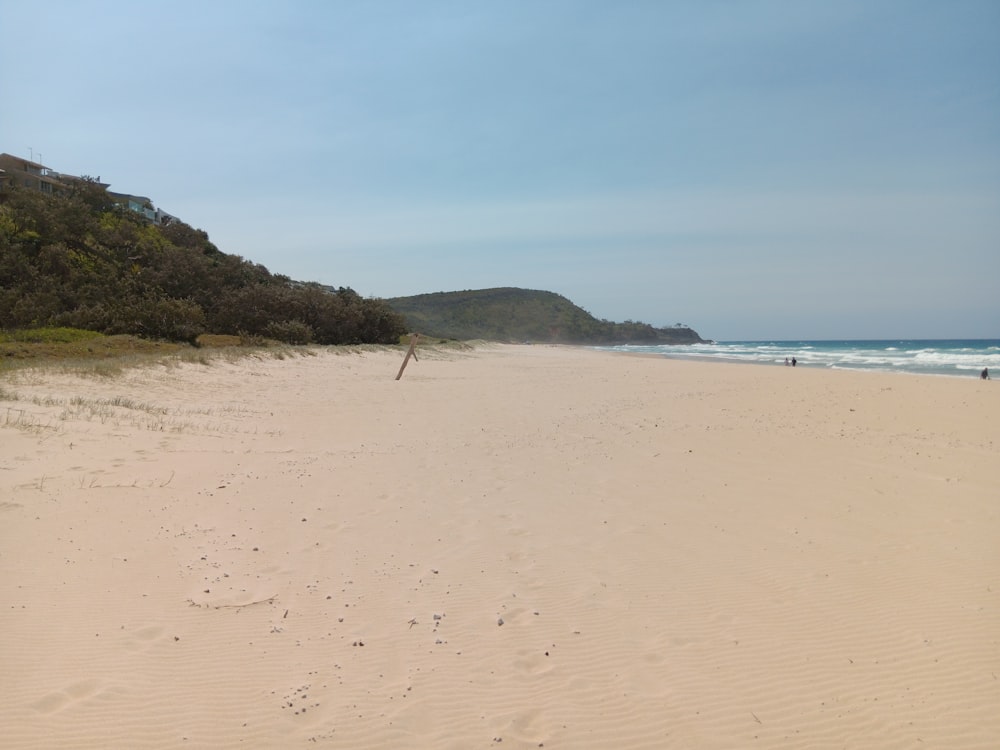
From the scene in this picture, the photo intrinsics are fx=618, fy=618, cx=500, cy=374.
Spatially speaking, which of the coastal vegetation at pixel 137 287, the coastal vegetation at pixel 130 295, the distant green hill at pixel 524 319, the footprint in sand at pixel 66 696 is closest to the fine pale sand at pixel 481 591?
the footprint in sand at pixel 66 696

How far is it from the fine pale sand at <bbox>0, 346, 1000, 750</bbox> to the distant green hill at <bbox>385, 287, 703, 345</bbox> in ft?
263

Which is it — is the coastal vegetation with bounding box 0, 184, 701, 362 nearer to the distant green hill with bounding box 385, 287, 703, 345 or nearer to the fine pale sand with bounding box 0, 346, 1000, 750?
the fine pale sand with bounding box 0, 346, 1000, 750

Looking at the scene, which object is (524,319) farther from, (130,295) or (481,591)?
(481,591)

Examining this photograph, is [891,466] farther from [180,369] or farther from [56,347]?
[56,347]

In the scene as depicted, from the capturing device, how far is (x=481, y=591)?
14.2 ft

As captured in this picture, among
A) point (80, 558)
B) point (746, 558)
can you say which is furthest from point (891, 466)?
point (80, 558)

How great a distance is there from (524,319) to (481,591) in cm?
10148

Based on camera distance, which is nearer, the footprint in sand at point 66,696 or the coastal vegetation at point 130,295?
the footprint in sand at point 66,696

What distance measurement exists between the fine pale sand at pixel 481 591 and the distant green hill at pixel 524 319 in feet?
263

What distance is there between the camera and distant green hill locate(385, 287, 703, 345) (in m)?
97.6

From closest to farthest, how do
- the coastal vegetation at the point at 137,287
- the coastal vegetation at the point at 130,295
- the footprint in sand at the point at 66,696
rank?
the footprint in sand at the point at 66,696, the coastal vegetation at the point at 130,295, the coastal vegetation at the point at 137,287

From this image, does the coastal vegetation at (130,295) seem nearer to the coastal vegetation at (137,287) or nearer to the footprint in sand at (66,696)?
the coastal vegetation at (137,287)

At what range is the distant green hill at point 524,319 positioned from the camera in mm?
97625

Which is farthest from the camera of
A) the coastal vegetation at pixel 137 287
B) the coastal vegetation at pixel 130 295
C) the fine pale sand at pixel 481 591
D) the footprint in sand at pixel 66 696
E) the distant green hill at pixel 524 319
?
the distant green hill at pixel 524 319
